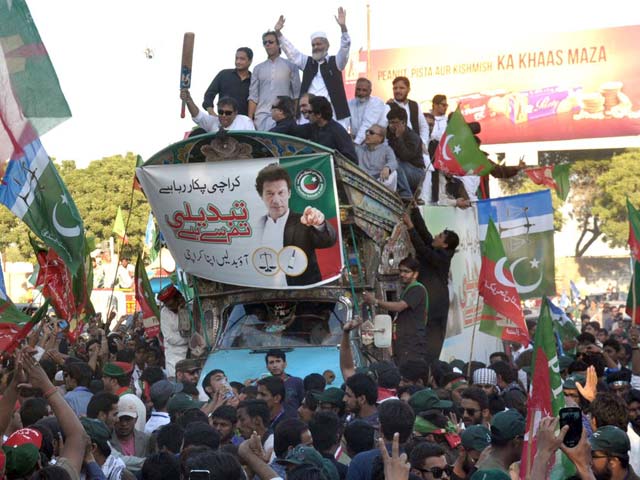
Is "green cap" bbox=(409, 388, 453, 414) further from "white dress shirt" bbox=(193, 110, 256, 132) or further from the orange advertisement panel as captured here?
the orange advertisement panel

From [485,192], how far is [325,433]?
13495mm

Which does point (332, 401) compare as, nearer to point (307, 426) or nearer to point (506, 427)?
point (307, 426)

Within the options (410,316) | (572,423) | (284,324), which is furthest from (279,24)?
(572,423)

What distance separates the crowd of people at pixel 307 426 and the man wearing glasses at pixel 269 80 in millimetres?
4347

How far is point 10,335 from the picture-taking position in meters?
6.99

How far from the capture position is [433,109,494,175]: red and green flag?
14.6 metres

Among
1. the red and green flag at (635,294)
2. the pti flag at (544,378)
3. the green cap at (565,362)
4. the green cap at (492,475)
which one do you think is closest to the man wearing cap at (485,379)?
the green cap at (565,362)

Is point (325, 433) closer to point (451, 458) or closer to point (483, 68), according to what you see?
point (451, 458)

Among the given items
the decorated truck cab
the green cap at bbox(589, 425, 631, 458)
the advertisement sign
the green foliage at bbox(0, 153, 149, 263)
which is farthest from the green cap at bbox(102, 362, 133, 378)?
the green foliage at bbox(0, 153, 149, 263)

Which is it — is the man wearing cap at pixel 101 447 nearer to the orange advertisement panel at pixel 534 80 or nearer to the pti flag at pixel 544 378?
the pti flag at pixel 544 378

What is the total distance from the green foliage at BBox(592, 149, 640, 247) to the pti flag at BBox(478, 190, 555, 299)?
44.0 meters

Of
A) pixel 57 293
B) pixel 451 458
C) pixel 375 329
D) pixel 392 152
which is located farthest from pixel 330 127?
pixel 451 458

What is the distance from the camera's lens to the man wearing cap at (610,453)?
226 inches

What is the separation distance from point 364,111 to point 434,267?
2.32 metres
